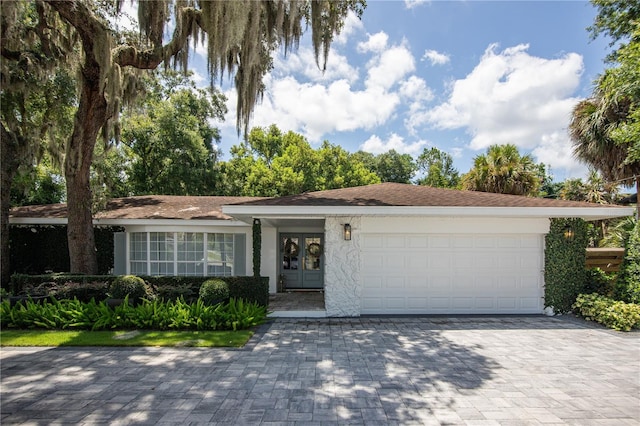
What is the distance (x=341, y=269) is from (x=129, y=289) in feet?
17.5

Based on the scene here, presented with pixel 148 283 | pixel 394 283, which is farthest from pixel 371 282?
pixel 148 283

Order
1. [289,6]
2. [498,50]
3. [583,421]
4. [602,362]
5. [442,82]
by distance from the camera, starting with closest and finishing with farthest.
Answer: [583,421] → [602,362] → [289,6] → [498,50] → [442,82]

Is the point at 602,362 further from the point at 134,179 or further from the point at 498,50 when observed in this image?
the point at 134,179

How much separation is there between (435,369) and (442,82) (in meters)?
13.7

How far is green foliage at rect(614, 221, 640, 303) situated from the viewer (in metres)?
7.87

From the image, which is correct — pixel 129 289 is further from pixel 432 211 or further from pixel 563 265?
pixel 563 265

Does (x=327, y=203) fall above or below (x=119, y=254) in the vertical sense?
above

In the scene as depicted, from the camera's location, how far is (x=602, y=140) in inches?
430

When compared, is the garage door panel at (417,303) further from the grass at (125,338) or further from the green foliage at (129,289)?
the green foliage at (129,289)

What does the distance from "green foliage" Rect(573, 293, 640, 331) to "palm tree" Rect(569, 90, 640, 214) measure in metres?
5.22

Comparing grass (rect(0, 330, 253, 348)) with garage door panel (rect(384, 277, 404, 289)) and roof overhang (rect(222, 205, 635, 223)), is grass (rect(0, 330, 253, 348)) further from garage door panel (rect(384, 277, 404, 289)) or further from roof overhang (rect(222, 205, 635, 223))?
garage door panel (rect(384, 277, 404, 289))

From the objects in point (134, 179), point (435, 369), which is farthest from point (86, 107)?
point (134, 179)

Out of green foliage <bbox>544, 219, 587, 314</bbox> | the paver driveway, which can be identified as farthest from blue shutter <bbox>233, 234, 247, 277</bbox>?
green foliage <bbox>544, 219, 587, 314</bbox>

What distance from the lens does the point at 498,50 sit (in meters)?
11.9
